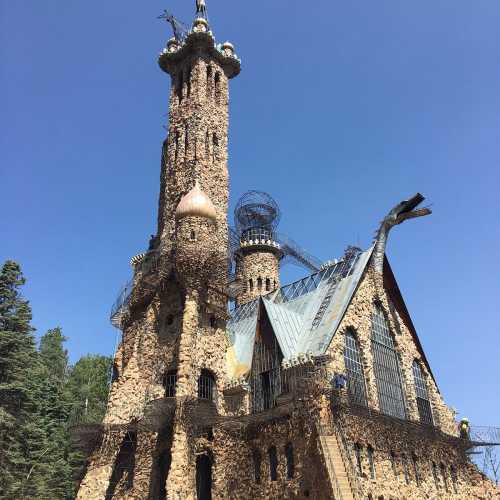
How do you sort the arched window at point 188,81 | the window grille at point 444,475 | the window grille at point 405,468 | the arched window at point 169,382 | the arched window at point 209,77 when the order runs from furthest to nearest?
the arched window at point 209,77
the arched window at point 188,81
the window grille at point 444,475
the arched window at point 169,382
the window grille at point 405,468

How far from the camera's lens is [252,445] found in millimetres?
19875

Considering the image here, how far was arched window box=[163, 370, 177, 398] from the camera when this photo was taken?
2133 cm

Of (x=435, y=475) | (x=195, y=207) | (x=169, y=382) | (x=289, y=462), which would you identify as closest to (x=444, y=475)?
(x=435, y=475)

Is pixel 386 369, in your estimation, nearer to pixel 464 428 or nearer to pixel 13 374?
pixel 464 428

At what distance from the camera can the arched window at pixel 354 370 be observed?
20.8 metres

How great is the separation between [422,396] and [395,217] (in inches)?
298

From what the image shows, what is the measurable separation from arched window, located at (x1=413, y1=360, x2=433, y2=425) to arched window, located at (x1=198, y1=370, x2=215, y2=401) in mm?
8428

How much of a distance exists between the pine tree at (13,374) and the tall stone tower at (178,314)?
368cm

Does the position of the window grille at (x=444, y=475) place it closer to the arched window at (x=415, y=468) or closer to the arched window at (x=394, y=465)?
the arched window at (x=415, y=468)

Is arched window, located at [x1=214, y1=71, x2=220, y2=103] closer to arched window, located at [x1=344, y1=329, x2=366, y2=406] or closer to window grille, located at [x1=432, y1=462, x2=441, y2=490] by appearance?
arched window, located at [x1=344, y1=329, x2=366, y2=406]

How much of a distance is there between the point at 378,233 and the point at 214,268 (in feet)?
24.0

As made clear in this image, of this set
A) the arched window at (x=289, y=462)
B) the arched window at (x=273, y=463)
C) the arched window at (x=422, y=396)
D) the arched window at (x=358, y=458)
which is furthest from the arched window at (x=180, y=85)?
the arched window at (x=358, y=458)

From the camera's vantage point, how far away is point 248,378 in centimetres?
2216

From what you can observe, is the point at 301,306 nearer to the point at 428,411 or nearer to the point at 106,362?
the point at 428,411
